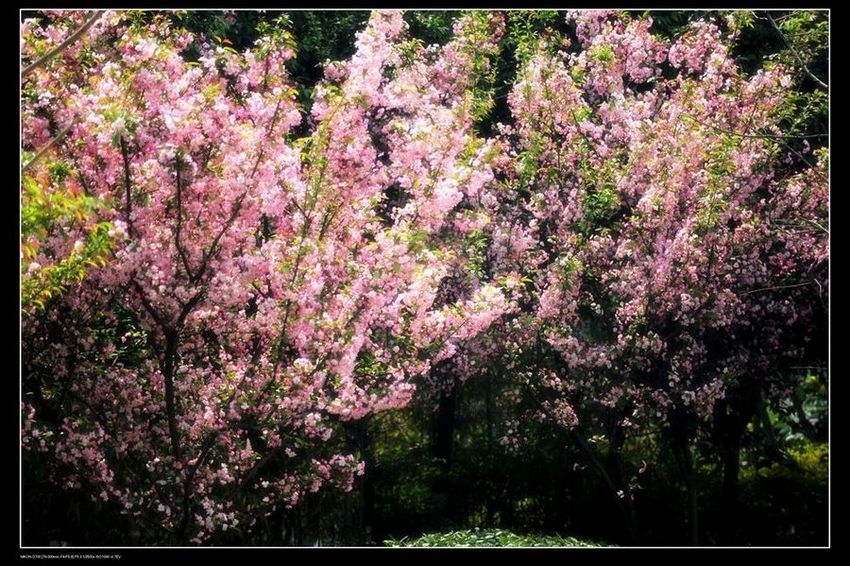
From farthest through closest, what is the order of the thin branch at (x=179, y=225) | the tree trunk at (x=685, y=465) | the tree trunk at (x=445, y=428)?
1. the tree trunk at (x=445, y=428)
2. the tree trunk at (x=685, y=465)
3. the thin branch at (x=179, y=225)

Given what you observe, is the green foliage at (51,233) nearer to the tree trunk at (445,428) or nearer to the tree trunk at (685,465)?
the tree trunk at (685,465)

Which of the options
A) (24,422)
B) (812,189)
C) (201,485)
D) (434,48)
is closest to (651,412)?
(812,189)

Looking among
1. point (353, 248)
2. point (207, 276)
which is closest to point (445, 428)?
point (353, 248)

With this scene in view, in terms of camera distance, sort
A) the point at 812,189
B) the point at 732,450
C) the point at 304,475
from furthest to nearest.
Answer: the point at 732,450 < the point at 812,189 < the point at 304,475

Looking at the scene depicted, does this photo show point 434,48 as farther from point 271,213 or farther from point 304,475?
point 304,475

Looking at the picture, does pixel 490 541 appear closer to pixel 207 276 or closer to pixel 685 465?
pixel 207 276

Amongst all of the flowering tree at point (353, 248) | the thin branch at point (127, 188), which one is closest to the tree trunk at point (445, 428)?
the flowering tree at point (353, 248)

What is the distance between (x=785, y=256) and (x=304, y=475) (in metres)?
6.09

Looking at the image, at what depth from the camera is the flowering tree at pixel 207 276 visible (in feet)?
21.0

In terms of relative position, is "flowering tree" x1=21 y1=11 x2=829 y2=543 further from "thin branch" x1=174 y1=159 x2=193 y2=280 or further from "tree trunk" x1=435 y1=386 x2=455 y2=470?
"tree trunk" x1=435 y1=386 x2=455 y2=470

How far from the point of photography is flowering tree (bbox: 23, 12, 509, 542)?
639 centimetres

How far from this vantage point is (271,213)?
6984 mm

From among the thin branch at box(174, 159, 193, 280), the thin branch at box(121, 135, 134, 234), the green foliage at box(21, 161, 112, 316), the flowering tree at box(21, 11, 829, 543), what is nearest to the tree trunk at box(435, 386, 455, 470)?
the flowering tree at box(21, 11, 829, 543)

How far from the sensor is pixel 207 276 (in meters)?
6.82
